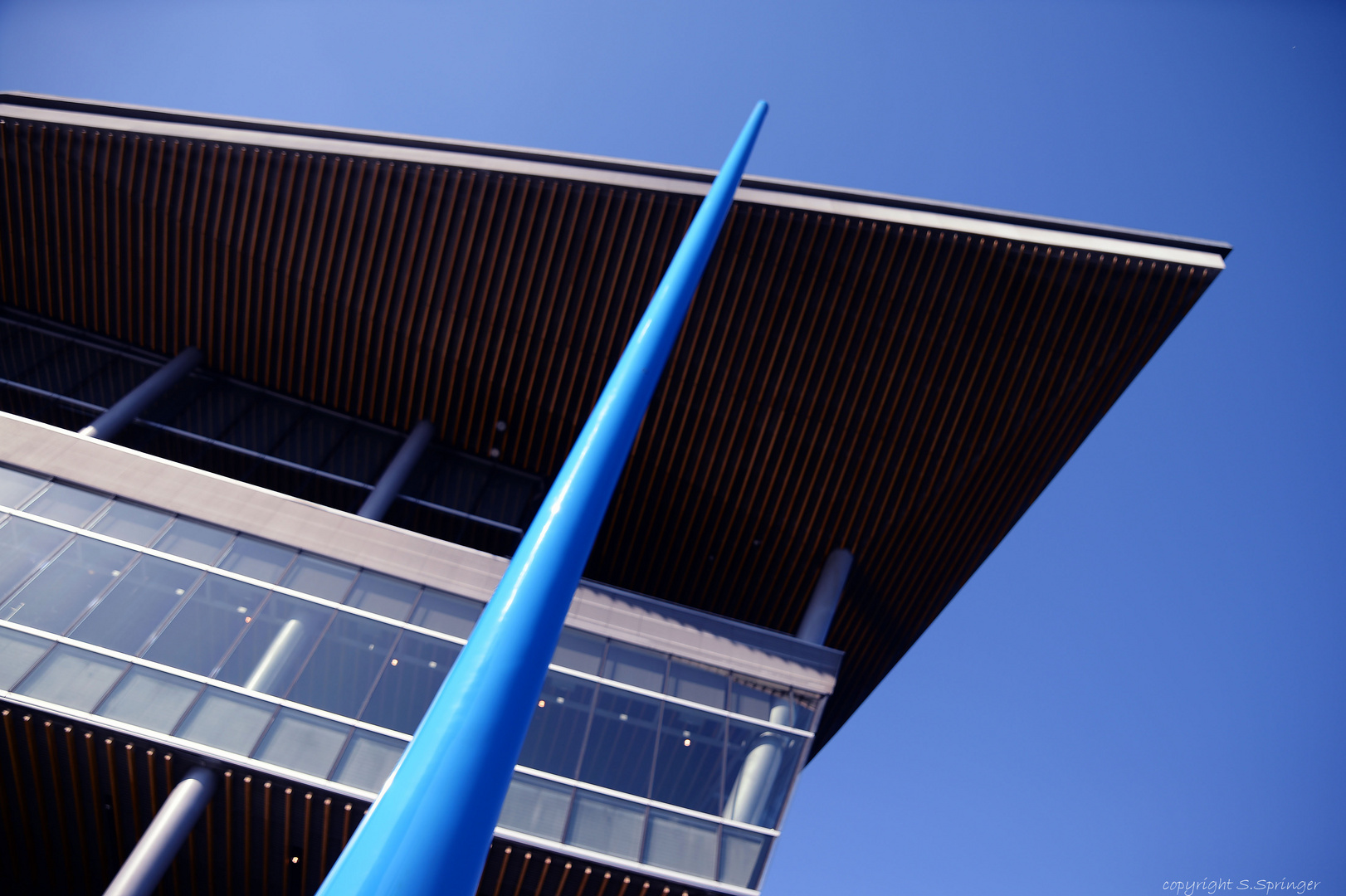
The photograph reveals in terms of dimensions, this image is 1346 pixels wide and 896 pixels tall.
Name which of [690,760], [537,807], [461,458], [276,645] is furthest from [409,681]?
[461,458]

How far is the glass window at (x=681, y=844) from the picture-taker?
10602 millimetres

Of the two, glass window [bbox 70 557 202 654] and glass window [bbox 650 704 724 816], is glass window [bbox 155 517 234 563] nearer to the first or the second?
glass window [bbox 70 557 202 654]

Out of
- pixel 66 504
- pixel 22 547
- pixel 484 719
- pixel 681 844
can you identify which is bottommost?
pixel 681 844

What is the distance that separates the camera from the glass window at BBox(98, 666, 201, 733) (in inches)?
392

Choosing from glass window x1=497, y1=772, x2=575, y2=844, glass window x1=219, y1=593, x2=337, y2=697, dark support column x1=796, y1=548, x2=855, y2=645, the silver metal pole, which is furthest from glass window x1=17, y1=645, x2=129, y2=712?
dark support column x1=796, y1=548, x2=855, y2=645

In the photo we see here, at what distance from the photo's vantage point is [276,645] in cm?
1108

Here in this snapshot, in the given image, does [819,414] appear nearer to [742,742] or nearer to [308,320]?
[742,742]

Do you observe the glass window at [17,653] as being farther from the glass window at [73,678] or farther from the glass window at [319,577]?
the glass window at [319,577]

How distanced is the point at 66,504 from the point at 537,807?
27.4 ft

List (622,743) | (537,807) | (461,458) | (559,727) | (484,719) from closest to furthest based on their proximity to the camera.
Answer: (484,719) < (537,807) < (559,727) < (622,743) < (461,458)

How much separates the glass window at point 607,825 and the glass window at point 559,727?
51 centimetres

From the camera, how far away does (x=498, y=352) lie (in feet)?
51.8

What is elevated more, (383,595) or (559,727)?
(383,595)

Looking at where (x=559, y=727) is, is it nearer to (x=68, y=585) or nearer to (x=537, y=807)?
(x=537, y=807)
